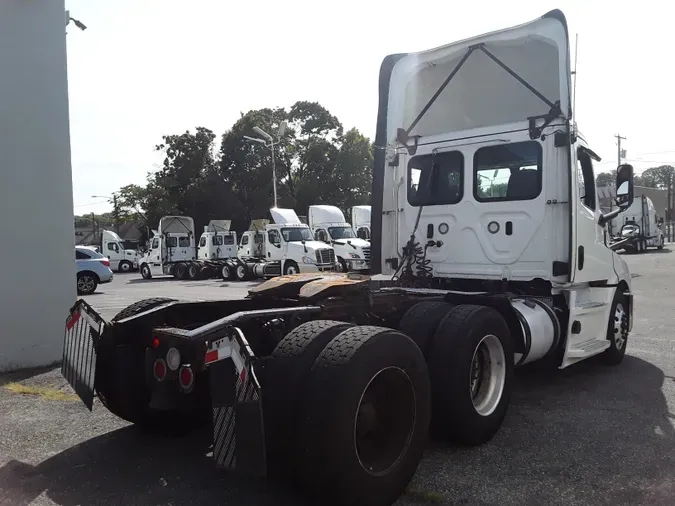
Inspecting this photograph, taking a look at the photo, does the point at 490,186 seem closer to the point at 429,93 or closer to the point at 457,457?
the point at 429,93

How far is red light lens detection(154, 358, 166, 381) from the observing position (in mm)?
3695

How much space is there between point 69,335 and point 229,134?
45.0m

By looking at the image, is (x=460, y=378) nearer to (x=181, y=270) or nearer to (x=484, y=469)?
(x=484, y=469)

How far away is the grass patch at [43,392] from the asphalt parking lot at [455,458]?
2cm

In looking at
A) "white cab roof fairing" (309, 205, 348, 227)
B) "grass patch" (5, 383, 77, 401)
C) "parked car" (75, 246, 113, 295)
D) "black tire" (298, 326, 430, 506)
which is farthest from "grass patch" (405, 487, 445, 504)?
"white cab roof fairing" (309, 205, 348, 227)

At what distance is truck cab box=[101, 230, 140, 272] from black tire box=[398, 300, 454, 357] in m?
36.4

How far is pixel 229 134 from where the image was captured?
156 ft

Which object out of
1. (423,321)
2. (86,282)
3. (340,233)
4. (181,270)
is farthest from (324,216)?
(423,321)

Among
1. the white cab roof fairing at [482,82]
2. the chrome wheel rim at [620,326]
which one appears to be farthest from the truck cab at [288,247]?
the chrome wheel rim at [620,326]

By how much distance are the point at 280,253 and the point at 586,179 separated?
716 inches

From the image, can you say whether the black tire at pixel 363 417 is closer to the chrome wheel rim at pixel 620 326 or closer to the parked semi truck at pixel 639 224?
the chrome wheel rim at pixel 620 326

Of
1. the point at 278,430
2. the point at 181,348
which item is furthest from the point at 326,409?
the point at 181,348

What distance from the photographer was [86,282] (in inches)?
760

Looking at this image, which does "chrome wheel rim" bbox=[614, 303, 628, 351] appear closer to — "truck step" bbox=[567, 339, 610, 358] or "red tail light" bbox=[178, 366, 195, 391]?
"truck step" bbox=[567, 339, 610, 358]
